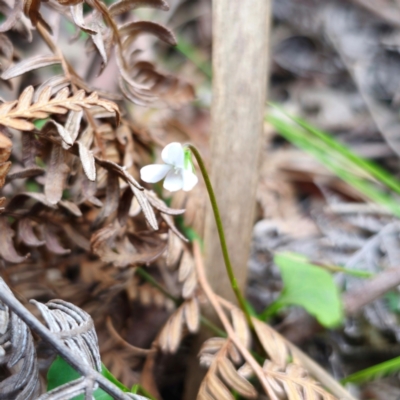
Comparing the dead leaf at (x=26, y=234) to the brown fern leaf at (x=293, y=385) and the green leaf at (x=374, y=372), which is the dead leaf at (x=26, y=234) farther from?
the green leaf at (x=374, y=372)

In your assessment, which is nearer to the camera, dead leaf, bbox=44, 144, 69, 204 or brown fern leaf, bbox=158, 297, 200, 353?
dead leaf, bbox=44, 144, 69, 204

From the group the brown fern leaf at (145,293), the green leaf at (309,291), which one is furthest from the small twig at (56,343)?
the green leaf at (309,291)

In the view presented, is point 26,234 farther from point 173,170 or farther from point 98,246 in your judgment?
point 173,170

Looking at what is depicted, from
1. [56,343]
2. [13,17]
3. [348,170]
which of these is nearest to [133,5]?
[13,17]

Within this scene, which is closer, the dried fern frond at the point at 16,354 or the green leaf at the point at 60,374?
the dried fern frond at the point at 16,354

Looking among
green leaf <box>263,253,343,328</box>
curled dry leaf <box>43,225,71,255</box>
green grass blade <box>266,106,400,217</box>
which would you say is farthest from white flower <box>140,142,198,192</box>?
green grass blade <box>266,106,400,217</box>

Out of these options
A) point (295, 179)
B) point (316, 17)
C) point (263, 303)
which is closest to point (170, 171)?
point (263, 303)

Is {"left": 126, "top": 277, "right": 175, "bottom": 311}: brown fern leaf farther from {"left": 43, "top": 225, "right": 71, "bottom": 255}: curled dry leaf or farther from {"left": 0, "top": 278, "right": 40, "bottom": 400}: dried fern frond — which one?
{"left": 0, "top": 278, "right": 40, "bottom": 400}: dried fern frond
